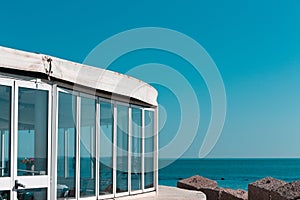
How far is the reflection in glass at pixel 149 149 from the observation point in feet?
35.7

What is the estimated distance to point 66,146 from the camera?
27.5 ft

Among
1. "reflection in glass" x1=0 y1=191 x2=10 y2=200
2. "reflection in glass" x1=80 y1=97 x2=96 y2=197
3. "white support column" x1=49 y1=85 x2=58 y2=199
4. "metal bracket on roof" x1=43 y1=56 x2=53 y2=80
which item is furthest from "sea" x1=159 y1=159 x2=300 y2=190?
"reflection in glass" x1=0 y1=191 x2=10 y2=200

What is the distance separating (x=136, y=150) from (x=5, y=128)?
3646 millimetres

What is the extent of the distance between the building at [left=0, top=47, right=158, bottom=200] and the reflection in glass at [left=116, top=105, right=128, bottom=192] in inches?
0.7

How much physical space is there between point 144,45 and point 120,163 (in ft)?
26.1

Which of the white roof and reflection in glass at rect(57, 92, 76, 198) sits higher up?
the white roof

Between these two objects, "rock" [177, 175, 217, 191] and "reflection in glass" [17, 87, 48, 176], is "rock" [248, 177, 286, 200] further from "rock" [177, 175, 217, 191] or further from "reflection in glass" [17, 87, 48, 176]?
"reflection in glass" [17, 87, 48, 176]

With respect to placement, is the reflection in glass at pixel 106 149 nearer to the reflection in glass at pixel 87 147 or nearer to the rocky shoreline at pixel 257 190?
the reflection in glass at pixel 87 147

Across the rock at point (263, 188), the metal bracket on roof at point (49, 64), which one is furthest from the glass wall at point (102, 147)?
the rock at point (263, 188)

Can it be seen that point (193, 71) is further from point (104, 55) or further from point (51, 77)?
point (51, 77)

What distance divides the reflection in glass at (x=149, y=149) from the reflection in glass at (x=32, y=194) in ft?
10.8

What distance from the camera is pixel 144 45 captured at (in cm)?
1728

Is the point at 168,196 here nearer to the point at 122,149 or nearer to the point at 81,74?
the point at 122,149

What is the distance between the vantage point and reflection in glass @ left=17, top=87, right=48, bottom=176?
7527 millimetres
